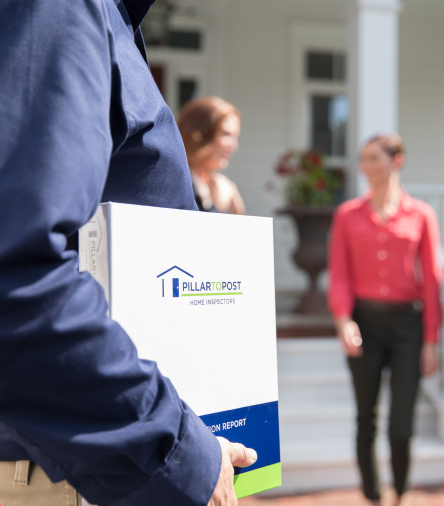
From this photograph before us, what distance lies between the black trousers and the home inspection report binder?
2.27 m

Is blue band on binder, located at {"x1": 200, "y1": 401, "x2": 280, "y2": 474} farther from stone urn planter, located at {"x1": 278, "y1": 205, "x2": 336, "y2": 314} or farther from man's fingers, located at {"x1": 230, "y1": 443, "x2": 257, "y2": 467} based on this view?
stone urn planter, located at {"x1": 278, "y1": 205, "x2": 336, "y2": 314}

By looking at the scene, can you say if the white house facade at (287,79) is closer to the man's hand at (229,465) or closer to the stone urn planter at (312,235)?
Answer: the stone urn planter at (312,235)

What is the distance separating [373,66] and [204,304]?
14.9 ft

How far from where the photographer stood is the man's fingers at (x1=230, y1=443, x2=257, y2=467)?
0.83 metres

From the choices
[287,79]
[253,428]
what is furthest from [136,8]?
[287,79]

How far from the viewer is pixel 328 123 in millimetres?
7227

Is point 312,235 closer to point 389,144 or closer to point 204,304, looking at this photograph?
point 389,144

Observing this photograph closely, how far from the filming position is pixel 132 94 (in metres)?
0.79

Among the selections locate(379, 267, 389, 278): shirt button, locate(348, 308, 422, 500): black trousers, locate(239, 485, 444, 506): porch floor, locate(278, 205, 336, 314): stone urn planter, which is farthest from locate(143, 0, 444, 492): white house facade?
locate(239, 485, 444, 506): porch floor

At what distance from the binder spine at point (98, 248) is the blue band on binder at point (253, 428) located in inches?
10.3

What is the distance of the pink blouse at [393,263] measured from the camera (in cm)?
308

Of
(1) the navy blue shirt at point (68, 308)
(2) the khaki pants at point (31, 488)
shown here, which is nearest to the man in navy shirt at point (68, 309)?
(1) the navy blue shirt at point (68, 308)

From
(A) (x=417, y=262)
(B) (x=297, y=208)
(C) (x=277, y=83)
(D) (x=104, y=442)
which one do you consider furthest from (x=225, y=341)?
(C) (x=277, y=83)

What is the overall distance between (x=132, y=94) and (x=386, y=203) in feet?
8.72
